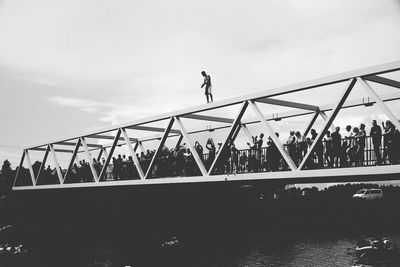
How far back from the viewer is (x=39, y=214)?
130ft

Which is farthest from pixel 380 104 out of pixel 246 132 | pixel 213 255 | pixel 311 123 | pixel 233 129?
pixel 213 255

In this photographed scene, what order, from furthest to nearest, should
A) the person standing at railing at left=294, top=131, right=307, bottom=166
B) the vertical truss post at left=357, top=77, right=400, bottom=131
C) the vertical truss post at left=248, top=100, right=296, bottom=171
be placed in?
the person standing at railing at left=294, top=131, right=307, bottom=166
the vertical truss post at left=248, top=100, right=296, bottom=171
the vertical truss post at left=357, top=77, right=400, bottom=131

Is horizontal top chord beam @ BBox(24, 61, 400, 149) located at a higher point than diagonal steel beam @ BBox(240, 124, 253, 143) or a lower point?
higher

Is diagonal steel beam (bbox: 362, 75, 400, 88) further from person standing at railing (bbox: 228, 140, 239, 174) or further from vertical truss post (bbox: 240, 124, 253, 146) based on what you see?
vertical truss post (bbox: 240, 124, 253, 146)

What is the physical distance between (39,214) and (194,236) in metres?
14.5

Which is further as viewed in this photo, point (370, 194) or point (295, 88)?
point (370, 194)

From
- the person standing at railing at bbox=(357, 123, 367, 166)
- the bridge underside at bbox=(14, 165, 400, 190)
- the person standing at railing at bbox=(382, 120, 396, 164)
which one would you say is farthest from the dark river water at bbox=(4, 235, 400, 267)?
the person standing at railing at bbox=(382, 120, 396, 164)

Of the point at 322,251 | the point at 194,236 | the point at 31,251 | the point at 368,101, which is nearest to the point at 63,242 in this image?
the point at 31,251

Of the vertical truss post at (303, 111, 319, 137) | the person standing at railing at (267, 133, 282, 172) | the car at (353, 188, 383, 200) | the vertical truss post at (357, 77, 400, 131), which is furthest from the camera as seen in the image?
the car at (353, 188, 383, 200)

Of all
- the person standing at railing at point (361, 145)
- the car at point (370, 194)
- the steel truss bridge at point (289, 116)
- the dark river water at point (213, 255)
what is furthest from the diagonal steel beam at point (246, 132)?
the car at point (370, 194)

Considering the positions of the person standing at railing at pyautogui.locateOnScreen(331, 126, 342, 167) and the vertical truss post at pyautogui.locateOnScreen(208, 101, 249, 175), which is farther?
the vertical truss post at pyautogui.locateOnScreen(208, 101, 249, 175)

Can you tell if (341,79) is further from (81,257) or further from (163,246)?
(163,246)

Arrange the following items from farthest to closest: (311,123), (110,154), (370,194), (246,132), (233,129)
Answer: (370,194)
(110,154)
(246,132)
(311,123)
(233,129)

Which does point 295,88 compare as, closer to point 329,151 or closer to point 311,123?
point 329,151
